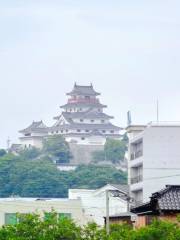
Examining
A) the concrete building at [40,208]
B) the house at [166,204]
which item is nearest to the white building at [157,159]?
the concrete building at [40,208]

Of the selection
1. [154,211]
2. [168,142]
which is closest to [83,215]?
[168,142]

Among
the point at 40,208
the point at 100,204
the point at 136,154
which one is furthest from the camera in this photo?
the point at 100,204

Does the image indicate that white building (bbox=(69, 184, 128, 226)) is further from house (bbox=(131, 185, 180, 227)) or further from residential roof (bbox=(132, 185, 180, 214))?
residential roof (bbox=(132, 185, 180, 214))

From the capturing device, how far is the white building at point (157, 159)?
9750 centimetres

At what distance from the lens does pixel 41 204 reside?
346ft

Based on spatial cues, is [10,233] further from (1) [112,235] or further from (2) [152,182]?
(2) [152,182]

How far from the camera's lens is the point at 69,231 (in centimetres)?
5134

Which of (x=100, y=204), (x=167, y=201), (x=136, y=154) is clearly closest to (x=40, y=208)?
(x=136, y=154)

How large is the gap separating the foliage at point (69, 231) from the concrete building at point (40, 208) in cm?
4868

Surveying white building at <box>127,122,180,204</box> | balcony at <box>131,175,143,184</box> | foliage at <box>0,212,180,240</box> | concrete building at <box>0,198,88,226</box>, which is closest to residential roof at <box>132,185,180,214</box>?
foliage at <box>0,212,180,240</box>

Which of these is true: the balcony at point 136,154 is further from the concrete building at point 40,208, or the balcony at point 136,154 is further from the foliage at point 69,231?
the foliage at point 69,231

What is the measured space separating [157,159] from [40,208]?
34.8 ft

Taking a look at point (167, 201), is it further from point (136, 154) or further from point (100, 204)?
point (100, 204)

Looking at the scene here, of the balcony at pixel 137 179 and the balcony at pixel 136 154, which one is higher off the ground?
the balcony at pixel 136 154
